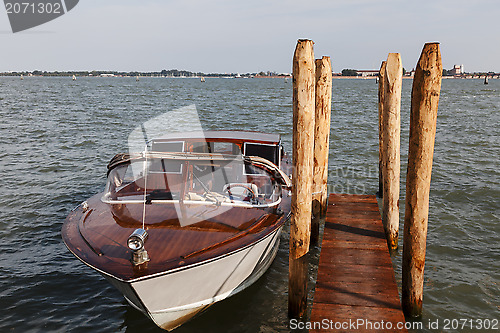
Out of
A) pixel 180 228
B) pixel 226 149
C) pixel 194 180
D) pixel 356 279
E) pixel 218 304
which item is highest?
pixel 226 149

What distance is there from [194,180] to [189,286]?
6.83 feet

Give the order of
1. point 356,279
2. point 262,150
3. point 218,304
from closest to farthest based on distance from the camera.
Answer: point 356,279
point 218,304
point 262,150

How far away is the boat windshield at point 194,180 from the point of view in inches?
297

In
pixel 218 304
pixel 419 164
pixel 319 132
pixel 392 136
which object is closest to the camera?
pixel 419 164

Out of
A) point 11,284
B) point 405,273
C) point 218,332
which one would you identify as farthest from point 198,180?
point 11,284

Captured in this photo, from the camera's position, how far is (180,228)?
274 inches

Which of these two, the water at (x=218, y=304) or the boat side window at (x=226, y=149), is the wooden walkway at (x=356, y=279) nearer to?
the water at (x=218, y=304)

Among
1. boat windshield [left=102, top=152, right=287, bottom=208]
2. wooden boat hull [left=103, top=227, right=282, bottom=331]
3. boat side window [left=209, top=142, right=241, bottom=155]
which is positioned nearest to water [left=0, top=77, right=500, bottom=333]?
wooden boat hull [left=103, top=227, right=282, bottom=331]

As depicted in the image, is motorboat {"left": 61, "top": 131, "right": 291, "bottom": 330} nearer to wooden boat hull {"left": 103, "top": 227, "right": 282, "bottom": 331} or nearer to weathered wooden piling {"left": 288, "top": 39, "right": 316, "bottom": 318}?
wooden boat hull {"left": 103, "top": 227, "right": 282, "bottom": 331}

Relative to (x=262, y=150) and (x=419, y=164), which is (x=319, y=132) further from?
(x=419, y=164)

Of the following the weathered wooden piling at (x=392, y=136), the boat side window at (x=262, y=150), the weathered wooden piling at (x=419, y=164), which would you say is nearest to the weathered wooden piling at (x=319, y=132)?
the boat side window at (x=262, y=150)

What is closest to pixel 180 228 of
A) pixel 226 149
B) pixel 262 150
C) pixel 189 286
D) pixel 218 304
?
pixel 189 286

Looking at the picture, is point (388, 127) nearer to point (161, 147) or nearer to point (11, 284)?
point (161, 147)

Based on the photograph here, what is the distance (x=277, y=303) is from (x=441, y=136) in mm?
20197
